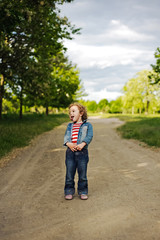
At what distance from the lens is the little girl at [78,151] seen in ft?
13.5

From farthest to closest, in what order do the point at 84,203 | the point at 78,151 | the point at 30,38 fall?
the point at 30,38
the point at 78,151
the point at 84,203

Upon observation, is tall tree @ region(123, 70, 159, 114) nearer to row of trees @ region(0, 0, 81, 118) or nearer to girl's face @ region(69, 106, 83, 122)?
row of trees @ region(0, 0, 81, 118)

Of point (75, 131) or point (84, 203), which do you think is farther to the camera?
point (75, 131)

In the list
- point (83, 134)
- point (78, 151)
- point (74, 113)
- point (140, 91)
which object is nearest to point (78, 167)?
point (78, 151)

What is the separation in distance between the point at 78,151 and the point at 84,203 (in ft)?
3.06

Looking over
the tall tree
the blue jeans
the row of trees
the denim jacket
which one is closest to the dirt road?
the blue jeans

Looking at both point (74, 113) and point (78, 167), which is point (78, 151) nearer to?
point (78, 167)

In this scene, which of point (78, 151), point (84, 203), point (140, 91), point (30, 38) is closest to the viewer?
point (84, 203)

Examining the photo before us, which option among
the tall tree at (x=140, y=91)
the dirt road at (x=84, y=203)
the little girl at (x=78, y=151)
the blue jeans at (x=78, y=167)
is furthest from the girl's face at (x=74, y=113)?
the tall tree at (x=140, y=91)

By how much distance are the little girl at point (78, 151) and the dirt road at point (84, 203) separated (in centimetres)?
21

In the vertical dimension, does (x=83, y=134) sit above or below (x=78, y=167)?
above

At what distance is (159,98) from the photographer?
4275 centimetres

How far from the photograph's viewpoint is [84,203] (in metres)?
3.90

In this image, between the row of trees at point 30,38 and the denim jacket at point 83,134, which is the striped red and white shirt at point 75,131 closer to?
the denim jacket at point 83,134
